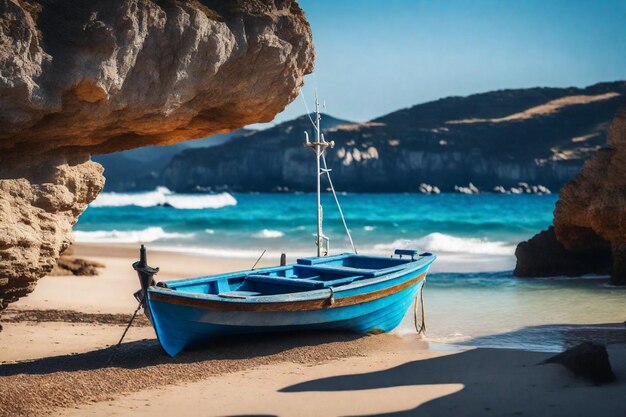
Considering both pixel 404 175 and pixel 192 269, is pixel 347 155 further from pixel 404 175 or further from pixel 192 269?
pixel 192 269

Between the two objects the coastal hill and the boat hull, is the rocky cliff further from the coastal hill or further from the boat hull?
the coastal hill

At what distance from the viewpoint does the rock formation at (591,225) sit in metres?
14.6

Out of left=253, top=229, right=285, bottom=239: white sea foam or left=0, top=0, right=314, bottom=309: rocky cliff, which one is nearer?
left=0, top=0, right=314, bottom=309: rocky cliff

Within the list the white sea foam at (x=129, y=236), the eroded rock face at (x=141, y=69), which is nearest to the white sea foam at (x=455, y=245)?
the white sea foam at (x=129, y=236)

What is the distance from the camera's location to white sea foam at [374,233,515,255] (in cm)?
2925

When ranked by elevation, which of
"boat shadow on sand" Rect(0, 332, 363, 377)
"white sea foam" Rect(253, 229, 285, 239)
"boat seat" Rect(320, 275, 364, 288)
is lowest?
"boat shadow on sand" Rect(0, 332, 363, 377)

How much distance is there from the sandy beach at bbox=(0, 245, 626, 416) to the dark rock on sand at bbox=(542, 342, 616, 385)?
0.43 ft

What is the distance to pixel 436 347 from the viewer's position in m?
10.1

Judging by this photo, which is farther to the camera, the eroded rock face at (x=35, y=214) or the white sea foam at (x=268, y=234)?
the white sea foam at (x=268, y=234)

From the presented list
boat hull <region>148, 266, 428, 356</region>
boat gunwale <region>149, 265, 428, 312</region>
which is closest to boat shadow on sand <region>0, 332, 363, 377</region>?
boat hull <region>148, 266, 428, 356</region>

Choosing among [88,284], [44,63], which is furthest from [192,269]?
[44,63]

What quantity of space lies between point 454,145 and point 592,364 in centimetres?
11278

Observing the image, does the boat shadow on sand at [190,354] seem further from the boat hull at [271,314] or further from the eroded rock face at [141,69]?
the eroded rock face at [141,69]

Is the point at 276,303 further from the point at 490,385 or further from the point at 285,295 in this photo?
the point at 490,385
